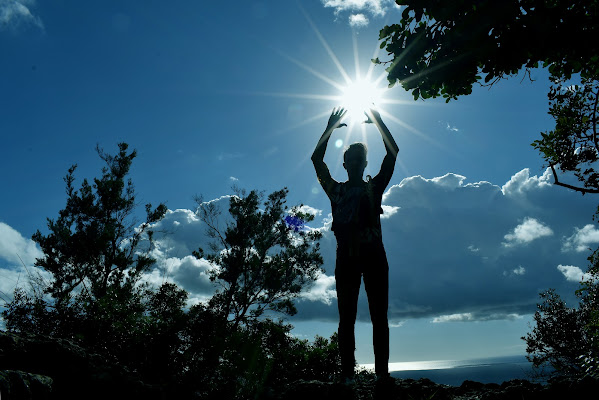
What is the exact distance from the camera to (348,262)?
391cm

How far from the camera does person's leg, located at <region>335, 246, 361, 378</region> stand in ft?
12.0

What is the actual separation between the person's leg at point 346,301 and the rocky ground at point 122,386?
1.10ft

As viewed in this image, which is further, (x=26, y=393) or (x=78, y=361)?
(x=78, y=361)

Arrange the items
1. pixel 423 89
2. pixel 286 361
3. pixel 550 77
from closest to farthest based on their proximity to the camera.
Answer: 1. pixel 423 89
2. pixel 550 77
3. pixel 286 361

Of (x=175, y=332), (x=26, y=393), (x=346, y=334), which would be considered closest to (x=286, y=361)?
(x=175, y=332)

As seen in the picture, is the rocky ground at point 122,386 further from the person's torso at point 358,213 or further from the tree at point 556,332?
the tree at point 556,332

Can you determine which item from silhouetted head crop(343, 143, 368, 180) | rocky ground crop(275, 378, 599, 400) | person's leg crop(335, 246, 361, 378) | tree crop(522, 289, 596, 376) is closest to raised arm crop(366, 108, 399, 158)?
silhouetted head crop(343, 143, 368, 180)

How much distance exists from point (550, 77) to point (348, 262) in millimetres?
6758

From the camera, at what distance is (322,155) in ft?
14.5

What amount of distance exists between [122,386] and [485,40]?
5.97 meters

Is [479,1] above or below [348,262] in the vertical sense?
above

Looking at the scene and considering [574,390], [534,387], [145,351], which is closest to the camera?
[574,390]

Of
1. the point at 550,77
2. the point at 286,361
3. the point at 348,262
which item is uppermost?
the point at 550,77

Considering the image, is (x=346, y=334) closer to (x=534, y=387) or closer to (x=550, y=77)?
(x=534, y=387)
